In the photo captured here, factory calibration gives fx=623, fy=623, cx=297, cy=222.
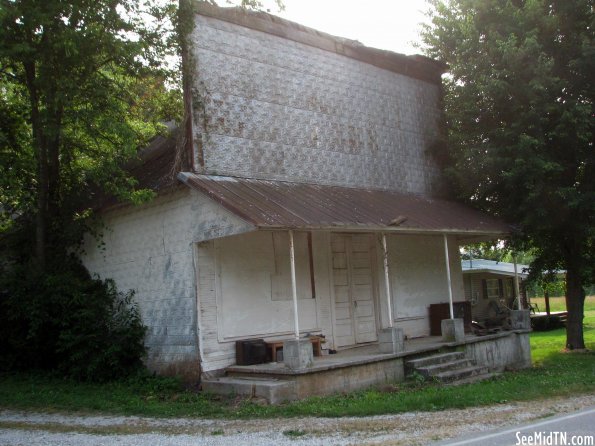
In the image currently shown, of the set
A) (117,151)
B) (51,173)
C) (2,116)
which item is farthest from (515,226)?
(2,116)

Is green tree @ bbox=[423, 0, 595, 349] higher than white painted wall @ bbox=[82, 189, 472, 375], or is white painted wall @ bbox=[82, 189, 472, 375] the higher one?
green tree @ bbox=[423, 0, 595, 349]

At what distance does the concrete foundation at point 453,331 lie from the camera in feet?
44.1

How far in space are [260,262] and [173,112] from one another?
175 inches

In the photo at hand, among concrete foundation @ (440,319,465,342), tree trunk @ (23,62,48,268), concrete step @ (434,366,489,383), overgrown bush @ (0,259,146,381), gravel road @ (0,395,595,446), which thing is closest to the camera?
gravel road @ (0,395,595,446)

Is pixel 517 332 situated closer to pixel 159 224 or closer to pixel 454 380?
pixel 454 380

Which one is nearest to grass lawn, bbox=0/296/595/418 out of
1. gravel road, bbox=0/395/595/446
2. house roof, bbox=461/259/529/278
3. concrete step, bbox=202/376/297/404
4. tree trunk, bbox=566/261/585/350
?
concrete step, bbox=202/376/297/404

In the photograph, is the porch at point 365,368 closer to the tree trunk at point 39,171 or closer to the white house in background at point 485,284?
the tree trunk at point 39,171

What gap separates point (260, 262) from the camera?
41.1 ft

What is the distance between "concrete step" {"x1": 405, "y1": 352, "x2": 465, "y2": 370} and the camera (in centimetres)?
1204

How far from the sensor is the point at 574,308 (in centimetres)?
1720

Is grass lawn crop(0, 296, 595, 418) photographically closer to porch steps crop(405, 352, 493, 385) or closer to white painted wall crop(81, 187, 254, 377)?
porch steps crop(405, 352, 493, 385)

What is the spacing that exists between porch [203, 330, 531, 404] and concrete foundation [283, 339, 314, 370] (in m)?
0.10

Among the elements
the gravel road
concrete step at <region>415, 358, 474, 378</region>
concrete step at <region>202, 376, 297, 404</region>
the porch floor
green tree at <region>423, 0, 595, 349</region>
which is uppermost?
green tree at <region>423, 0, 595, 349</region>

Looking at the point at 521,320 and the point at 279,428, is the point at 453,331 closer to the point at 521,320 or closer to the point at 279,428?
the point at 521,320
